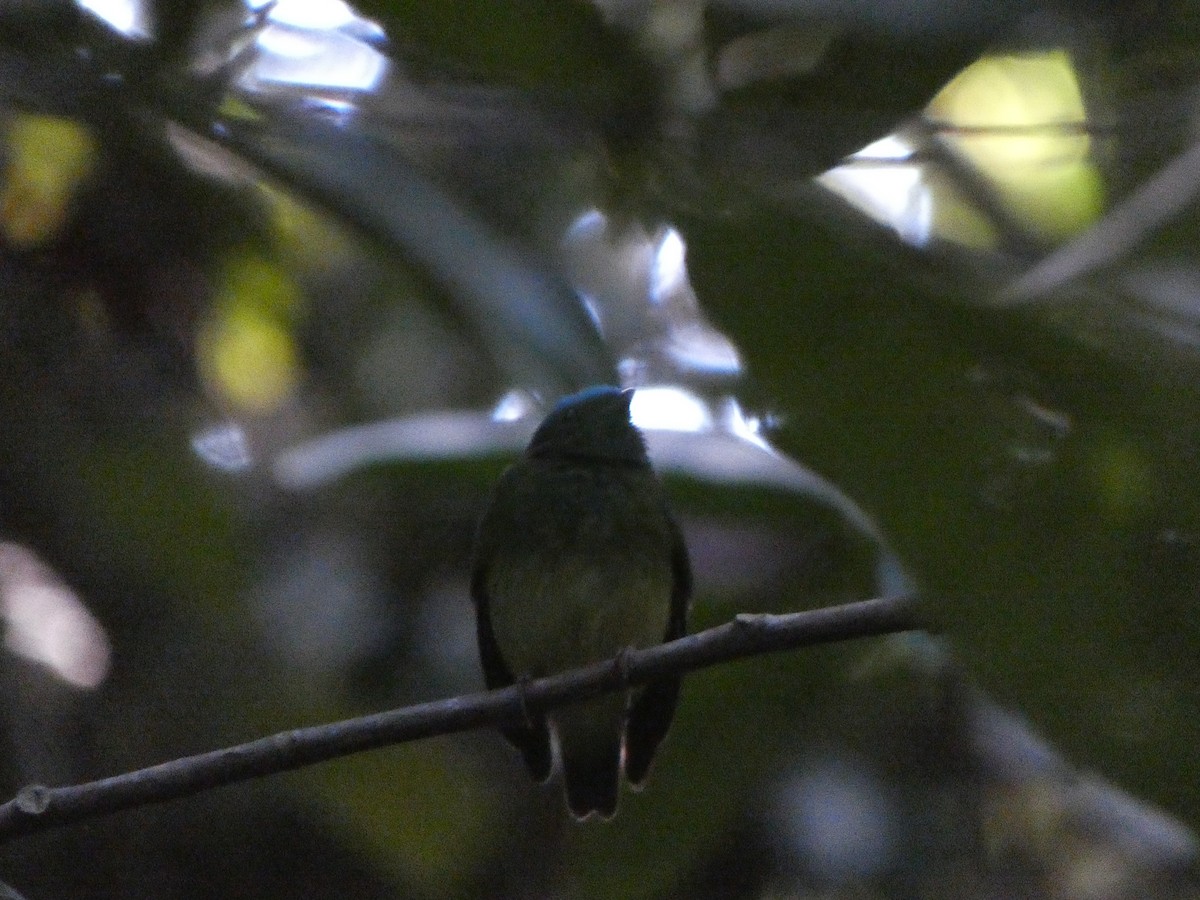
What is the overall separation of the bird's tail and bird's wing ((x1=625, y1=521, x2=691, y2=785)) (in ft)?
0.27

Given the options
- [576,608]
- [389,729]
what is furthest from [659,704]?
[389,729]

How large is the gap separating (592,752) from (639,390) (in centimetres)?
100

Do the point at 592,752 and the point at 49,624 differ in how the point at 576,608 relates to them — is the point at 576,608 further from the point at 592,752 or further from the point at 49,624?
the point at 49,624

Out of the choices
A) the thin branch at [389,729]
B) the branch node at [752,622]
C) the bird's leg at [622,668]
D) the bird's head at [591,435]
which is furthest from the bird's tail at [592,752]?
the branch node at [752,622]

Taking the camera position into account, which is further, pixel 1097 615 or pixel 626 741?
pixel 626 741

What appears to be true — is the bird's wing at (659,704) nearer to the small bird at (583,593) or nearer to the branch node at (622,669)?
the small bird at (583,593)

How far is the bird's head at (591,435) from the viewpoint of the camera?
388 cm

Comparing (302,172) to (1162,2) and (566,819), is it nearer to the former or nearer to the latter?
(1162,2)

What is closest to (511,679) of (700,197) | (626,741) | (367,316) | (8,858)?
(626,741)

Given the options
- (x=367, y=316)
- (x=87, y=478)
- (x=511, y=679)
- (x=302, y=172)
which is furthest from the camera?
(x=367, y=316)

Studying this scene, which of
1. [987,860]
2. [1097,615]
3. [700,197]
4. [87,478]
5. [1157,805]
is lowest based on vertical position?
[987,860]

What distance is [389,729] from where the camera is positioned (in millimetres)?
2256

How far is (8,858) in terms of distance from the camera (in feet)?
11.6

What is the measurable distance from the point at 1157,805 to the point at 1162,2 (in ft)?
2.62
